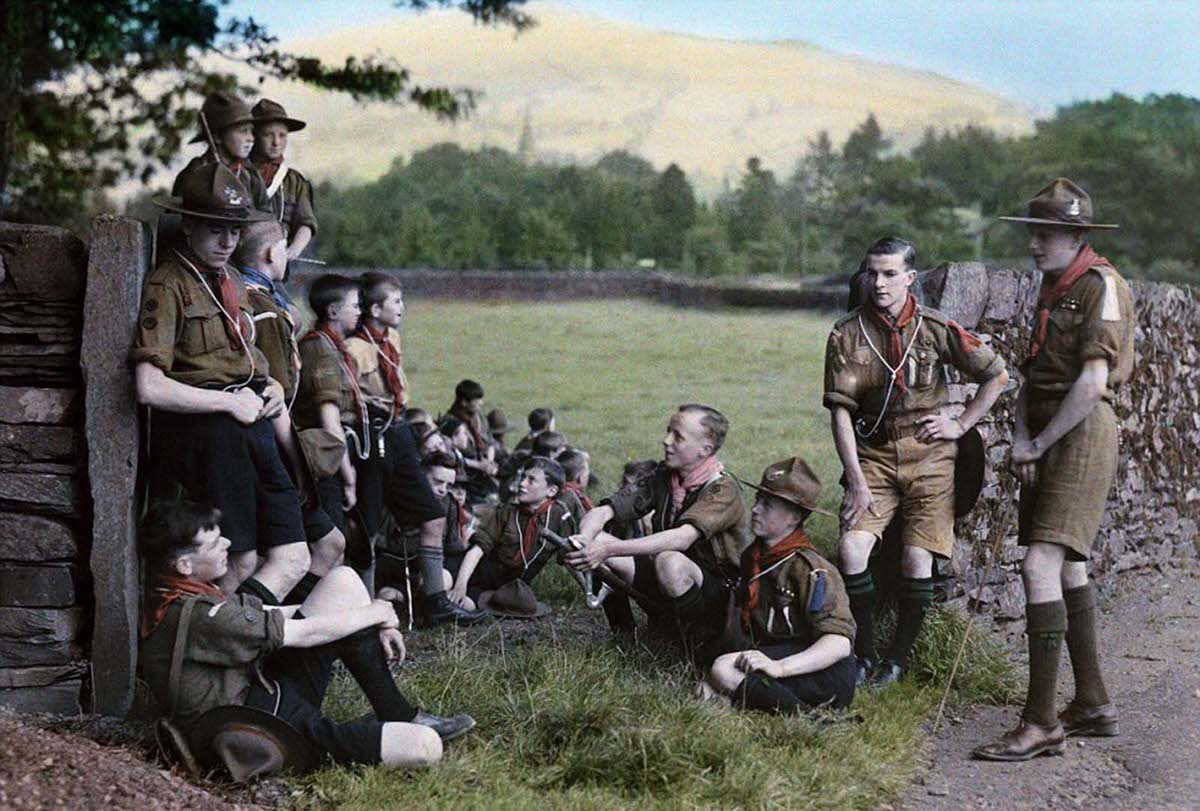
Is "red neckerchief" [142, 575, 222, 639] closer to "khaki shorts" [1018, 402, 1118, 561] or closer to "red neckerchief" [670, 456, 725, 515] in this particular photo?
"red neckerchief" [670, 456, 725, 515]

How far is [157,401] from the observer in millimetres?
5312

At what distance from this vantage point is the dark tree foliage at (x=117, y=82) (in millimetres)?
12906

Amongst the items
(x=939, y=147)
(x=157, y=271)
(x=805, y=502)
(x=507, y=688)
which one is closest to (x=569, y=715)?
(x=507, y=688)

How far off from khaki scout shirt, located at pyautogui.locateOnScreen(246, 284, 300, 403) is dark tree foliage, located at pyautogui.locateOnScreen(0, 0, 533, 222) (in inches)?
287

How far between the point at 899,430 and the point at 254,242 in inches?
113

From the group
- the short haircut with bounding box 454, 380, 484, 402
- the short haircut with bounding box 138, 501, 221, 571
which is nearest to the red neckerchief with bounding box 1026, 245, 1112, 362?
the short haircut with bounding box 138, 501, 221, 571

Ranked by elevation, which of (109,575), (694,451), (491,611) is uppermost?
(694,451)

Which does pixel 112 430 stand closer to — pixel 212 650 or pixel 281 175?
pixel 212 650

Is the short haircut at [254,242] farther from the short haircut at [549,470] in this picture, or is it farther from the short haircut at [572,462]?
the short haircut at [572,462]

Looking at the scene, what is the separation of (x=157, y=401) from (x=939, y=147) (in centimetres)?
1716

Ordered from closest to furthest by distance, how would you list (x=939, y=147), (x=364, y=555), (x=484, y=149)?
(x=364, y=555), (x=484, y=149), (x=939, y=147)

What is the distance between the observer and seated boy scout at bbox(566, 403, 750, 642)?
6.14 m

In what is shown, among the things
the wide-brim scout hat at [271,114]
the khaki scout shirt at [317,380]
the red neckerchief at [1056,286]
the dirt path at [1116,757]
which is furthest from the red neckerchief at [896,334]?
the wide-brim scout hat at [271,114]

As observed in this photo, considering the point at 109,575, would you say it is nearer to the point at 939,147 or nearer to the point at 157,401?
the point at 157,401
